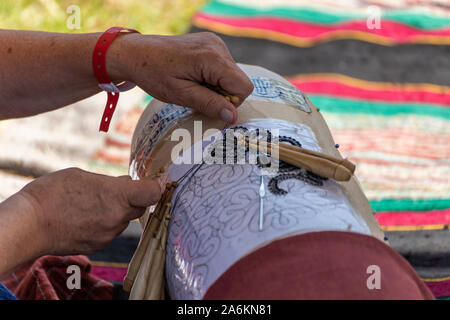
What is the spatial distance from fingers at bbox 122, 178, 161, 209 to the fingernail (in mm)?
139

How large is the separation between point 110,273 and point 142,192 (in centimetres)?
64

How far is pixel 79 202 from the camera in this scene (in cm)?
80

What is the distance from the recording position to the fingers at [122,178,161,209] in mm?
789

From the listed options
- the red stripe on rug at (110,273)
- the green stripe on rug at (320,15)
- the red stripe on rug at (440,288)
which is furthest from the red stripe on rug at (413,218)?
the green stripe on rug at (320,15)

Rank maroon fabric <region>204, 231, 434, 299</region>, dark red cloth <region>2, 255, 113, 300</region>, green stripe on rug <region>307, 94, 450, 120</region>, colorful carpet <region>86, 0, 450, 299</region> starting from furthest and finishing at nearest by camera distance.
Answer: green stripe on rug <region>307, 94, 450, 120</region>
colorful carpet <region>86, 0, 450, 299</region>
dark red cloth <region>2, 255, 113, 300</region>
maroon fabric <region>204, 231, 434, 299</region>

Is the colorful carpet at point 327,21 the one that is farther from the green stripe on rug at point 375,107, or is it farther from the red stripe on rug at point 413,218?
the red stripe on rug at point 413,218

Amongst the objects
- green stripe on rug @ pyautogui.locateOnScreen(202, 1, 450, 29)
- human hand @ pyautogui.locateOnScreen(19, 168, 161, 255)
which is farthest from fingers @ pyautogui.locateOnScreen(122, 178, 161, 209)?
green stripe on rug @ pyautogui.locateOnScreen(202, 1, 450, 29)

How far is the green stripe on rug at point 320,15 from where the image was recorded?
226cm

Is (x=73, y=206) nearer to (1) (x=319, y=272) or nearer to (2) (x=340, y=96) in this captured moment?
(1) (x=319, y=272)

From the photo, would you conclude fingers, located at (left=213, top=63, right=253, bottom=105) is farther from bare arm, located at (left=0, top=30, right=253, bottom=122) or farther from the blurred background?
the blurred background

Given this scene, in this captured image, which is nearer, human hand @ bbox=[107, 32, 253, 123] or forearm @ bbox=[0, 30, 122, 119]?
human hand @ bbox=[107, 32, 253, 123]

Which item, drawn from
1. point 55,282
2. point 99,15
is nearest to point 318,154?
point 55,282
